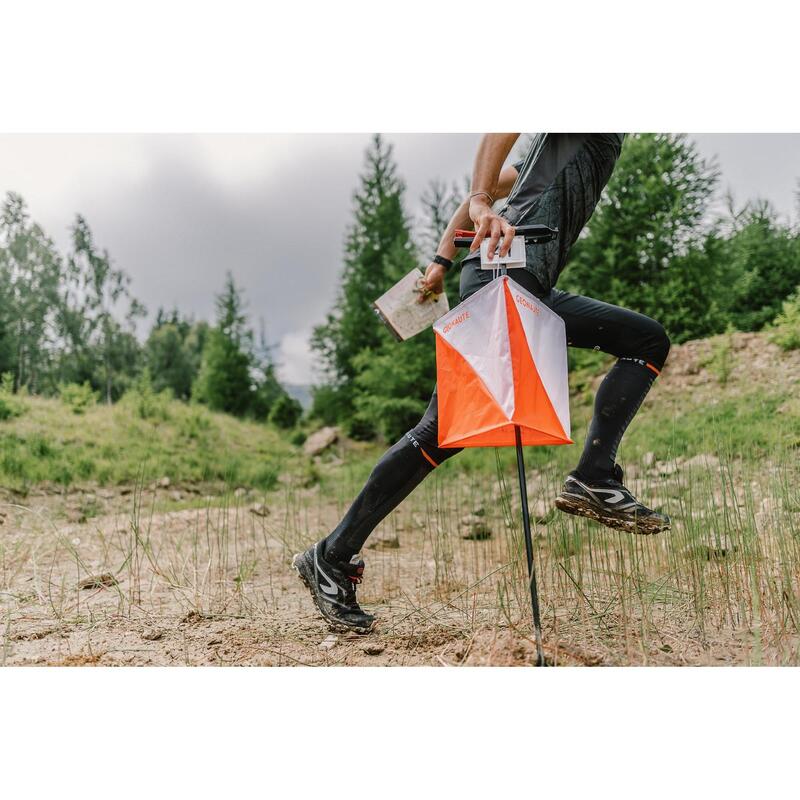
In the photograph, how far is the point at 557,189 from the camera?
1.72 metres

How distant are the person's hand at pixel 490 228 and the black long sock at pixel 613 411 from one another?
1.61 feet

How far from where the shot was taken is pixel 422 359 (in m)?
9.50

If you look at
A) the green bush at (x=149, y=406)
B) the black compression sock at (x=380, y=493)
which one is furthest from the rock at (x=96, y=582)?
the green bush at (x=149, y=406)

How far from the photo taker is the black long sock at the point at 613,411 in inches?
69.3

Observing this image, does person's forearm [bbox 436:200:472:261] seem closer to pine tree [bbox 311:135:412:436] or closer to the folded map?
the folded map

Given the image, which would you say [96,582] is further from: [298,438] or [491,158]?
[298,438]

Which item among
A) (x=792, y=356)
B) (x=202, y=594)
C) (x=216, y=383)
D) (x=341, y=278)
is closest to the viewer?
(x=202, y=594)

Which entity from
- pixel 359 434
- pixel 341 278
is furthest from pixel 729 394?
pixel 341 278

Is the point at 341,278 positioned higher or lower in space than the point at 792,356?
higher

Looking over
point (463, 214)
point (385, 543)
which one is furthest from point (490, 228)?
point (385, 543)

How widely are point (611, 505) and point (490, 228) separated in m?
0.81

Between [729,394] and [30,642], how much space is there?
4950 mm

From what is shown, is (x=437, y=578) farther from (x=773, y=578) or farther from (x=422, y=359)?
(x=422, y=359)
